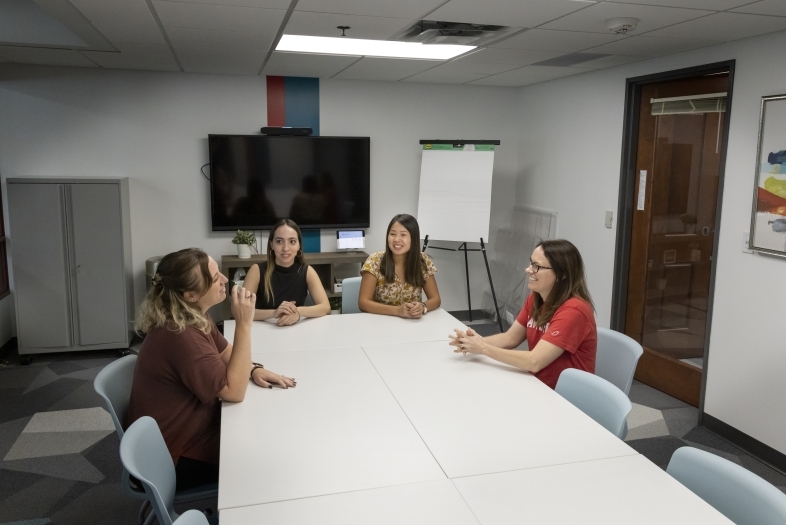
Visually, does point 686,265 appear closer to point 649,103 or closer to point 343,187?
point 649,103

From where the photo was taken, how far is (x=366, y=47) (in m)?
4.02

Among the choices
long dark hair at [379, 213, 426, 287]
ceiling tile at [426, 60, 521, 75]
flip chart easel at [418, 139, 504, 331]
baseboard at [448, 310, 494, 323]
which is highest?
ceiling tile at [426, 60, 521, 75]

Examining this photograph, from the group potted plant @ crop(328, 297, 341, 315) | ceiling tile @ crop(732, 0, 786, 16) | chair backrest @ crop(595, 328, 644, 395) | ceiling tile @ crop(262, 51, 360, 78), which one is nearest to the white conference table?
chair backrest @ crop(595, 328, 644, 395)

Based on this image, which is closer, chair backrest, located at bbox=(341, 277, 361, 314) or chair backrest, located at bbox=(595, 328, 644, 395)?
chair backrest, located at bbox=(595, 328, 644, 395)

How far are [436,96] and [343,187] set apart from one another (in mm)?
1273

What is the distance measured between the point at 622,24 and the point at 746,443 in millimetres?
2470

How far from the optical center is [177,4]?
9.30 feet

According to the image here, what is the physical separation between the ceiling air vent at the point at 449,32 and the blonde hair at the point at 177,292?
1830 millimetres

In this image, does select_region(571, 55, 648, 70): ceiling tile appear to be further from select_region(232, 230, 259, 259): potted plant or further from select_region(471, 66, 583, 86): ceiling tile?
select_region(232, 230, 259, 259): potted plant

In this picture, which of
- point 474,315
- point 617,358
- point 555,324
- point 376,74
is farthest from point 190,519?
point 474,315

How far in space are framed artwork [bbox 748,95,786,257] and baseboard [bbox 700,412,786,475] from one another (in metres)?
1.08

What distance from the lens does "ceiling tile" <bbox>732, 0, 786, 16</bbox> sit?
2658mm

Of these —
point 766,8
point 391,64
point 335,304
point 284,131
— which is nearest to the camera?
point 766,8

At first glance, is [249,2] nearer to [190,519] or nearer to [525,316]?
[525,316]
